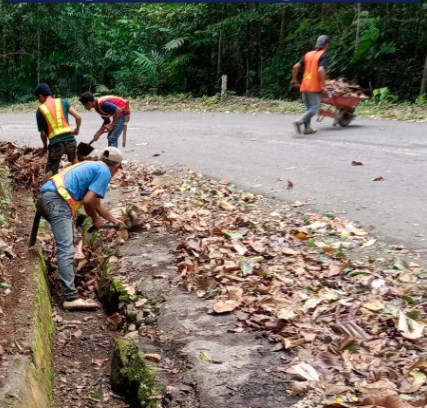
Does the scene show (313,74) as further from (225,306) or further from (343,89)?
(225,306)

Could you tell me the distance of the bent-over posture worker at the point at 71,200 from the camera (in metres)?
5.83

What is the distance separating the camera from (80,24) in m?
24.5

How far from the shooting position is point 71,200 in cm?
602

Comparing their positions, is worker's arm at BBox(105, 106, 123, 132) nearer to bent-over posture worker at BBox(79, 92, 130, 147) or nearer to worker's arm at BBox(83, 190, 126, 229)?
bent-over posture worker at BBox(79, 92, 130, 147)

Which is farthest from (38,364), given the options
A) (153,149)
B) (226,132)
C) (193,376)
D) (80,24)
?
(80,24)

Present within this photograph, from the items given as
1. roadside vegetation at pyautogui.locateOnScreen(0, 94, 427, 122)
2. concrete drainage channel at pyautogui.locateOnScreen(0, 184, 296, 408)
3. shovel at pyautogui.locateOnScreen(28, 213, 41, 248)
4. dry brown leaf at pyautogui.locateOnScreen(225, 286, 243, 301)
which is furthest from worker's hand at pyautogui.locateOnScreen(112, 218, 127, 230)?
roadside vegetation at pyautogui.locateOnScreen(0, 94, 427, 122)

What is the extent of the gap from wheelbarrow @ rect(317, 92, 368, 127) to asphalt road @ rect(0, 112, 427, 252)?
0.75 ft

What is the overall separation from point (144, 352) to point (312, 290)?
1.64 metres

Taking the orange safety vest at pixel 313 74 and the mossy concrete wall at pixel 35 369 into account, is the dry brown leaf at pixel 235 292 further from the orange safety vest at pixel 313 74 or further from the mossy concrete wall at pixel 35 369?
the orange safety vest at pixel 313 74

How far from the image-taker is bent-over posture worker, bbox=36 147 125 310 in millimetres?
5828

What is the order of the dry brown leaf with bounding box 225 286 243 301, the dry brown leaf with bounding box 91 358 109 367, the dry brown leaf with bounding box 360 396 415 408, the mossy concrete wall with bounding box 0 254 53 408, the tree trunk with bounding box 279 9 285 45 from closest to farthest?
the dry brown leaf with bounding box 360 396 415 408 < the mossy concrete wall with bounding box 0 254 53 408 < the dry brown leaf with bounding box 225 286 243 301 < the dry brown leaf with bounding box 91 358 109 367 < the tree trunk with bounding box 279 9 285 45

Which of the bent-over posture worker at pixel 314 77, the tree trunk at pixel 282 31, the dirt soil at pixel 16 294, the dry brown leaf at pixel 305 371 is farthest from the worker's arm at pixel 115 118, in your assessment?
the tree trunk at pixel 282 31

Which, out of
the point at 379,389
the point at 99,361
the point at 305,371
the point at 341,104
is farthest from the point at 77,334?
the point at 341,104

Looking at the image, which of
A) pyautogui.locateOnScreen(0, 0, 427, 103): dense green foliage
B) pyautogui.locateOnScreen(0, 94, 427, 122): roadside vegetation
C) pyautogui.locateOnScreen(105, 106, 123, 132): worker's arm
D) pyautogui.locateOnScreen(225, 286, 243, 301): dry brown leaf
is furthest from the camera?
pyautogui.locateOnScreen(0, 0, 427, 103): dense green foliage
